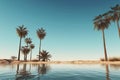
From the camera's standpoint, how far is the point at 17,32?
75.5 meters

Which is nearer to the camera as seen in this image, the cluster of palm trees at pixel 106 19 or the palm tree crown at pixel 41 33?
the cluster of palm trees at pixel 106 19

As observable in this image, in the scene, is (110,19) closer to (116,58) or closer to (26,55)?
(116,58)

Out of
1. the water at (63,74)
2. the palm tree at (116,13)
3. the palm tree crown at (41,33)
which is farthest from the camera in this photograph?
the palm tree crown at (41,33)

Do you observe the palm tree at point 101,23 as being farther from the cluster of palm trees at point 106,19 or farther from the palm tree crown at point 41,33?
the palm tree crown at point 41,33

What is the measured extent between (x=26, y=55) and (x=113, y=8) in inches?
2166

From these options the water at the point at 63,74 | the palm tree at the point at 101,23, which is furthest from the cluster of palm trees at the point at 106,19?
the water at the point at 63,74

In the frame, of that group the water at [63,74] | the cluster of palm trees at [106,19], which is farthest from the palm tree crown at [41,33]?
the water at [63,74]

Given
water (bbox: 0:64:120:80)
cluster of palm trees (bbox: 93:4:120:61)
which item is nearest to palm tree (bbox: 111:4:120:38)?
cluster of palm trees (bbox: 93:4:120:61)

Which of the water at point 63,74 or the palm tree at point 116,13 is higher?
the palm tree at point 116,13

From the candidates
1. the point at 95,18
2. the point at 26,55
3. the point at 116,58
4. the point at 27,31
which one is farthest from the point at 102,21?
the point at 26,55

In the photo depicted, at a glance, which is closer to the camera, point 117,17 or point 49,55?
point 117,17

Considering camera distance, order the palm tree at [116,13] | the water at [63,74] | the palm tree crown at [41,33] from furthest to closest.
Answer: the palm tree crown at [41,33]
the palm tree at [116,13]
the water at [63,74]

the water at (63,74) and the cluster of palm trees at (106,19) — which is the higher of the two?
the cluster of palm trees at (106,19)

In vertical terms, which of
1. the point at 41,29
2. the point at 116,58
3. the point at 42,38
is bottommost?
the point at 116,58
